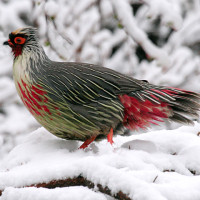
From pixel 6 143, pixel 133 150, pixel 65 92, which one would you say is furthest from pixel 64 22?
pixel 133 150

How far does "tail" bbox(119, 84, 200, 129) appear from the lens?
290 centimetres

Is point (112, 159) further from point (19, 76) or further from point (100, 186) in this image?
point (19, 76)

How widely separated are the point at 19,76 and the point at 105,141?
2.51 feet

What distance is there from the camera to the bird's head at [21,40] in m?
3.13

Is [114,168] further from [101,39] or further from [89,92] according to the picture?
[101,39]

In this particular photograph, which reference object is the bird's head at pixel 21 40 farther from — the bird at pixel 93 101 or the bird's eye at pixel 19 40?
the bird at pixel 93 101

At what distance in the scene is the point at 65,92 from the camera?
2.91 m

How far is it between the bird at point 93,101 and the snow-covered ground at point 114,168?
0.13 meters

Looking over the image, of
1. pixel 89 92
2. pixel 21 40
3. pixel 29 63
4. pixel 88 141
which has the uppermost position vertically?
pixel 21 40

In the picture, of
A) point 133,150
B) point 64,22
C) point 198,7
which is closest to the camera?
point 133,150

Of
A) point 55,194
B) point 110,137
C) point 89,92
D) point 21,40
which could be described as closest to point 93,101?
point 89,92

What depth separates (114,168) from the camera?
191 centimetres

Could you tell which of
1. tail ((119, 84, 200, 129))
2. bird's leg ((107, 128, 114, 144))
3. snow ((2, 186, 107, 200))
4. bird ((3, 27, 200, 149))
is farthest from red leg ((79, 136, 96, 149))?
snow ((2, 186, 107, 200))

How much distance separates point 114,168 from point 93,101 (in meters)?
1.04
